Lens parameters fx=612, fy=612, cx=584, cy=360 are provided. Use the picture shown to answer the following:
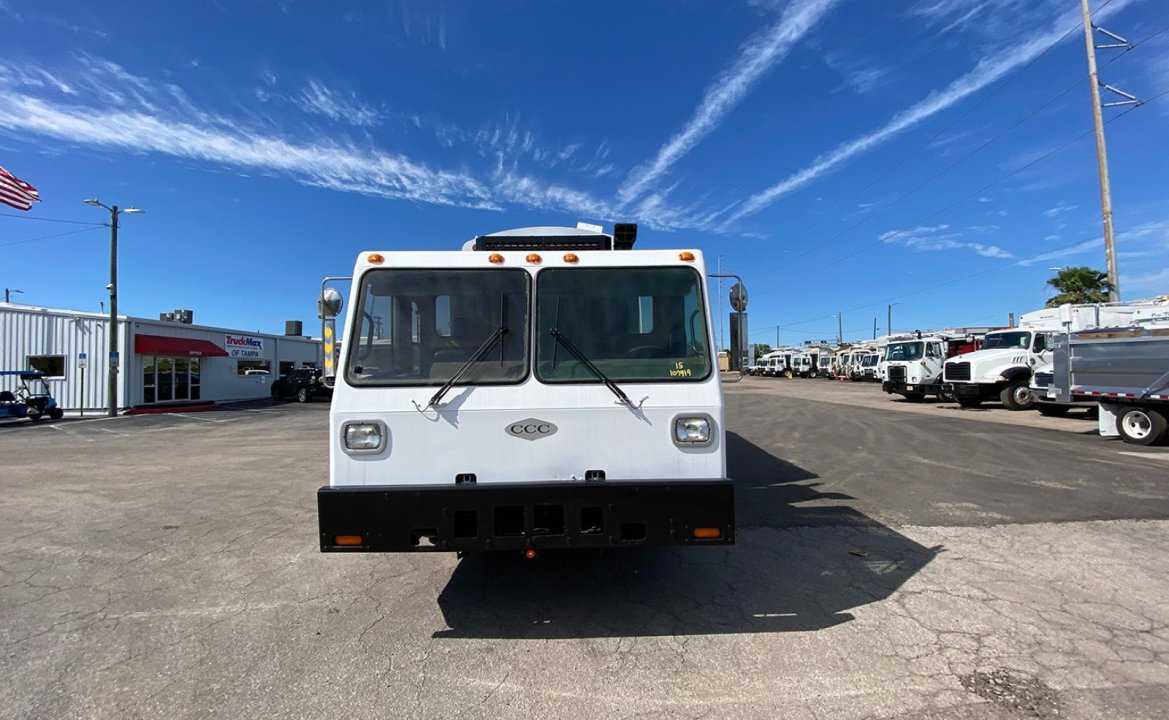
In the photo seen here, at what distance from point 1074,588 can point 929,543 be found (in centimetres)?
121

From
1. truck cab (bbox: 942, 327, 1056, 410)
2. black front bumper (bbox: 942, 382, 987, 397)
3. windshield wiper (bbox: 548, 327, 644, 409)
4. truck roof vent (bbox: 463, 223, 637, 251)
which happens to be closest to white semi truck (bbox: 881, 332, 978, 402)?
black front bumper (bbox: 942, 382, 987, 397)

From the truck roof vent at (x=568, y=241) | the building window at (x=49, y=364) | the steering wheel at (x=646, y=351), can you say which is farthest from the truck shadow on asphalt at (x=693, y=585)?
the building window at (x=49, y=364)

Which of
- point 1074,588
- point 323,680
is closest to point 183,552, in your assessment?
point 323,680

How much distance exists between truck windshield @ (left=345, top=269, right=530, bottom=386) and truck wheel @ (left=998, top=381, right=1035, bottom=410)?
2269 cm

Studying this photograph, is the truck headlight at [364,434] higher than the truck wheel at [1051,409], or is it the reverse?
the truck headlight at [364,434]

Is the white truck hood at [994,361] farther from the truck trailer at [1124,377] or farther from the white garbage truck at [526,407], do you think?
the white garbage truck at [526,407]

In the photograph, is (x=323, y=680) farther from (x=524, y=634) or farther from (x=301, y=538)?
Result: (x=301, y=538)

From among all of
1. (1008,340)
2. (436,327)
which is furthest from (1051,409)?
(436,327)

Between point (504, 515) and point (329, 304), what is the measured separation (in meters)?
2.00

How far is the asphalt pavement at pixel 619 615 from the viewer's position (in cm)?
311

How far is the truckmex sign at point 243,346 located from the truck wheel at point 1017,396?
3617 cm

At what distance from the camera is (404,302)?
162 inches

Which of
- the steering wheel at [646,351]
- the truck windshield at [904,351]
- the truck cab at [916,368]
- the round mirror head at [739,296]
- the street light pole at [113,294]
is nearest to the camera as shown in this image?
the steering wheel at [646,351]

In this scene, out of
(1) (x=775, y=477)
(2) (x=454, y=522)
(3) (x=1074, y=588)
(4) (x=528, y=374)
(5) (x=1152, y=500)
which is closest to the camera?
(2) (x=454, y=522)
